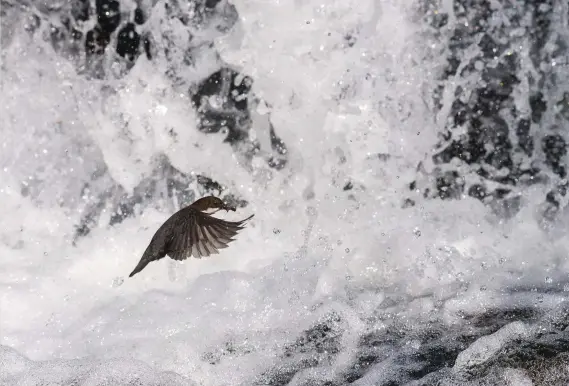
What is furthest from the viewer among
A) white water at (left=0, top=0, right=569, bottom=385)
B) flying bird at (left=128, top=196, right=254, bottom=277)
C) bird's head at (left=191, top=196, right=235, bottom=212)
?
white water at (left=0, top=0, right=569, bottom=385)

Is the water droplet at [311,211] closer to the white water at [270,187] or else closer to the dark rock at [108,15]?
the white water at [270,187]

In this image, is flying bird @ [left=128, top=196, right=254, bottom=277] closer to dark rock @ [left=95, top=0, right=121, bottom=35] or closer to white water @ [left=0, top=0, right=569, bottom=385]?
white water @ [left=0, top=0, right=569, bottom=385]

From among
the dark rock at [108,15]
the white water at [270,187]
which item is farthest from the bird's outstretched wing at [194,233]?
the dark rock at [108,15]

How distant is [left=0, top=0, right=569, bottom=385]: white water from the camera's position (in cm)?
310

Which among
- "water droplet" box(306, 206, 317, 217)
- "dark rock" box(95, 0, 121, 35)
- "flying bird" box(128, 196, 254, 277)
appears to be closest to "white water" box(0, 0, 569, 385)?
"water droplet" box(306, 206, 317, 217)

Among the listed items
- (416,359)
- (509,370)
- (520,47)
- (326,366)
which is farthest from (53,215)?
(520,47)

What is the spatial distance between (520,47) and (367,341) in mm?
1678

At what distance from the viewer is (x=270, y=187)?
133 inches

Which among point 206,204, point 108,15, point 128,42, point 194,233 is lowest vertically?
point 194,233

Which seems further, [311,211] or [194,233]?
[311,211]

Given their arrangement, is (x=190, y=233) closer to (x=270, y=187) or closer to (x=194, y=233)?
(x=194, y=233)

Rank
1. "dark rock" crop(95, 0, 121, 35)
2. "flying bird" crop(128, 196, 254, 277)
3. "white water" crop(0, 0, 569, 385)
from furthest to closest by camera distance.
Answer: "dark rock" crop(95, 0, 121, 35) < "white water" crop(0, 0, 569, 385) < "flying bird" crop(128, 196, 254, 277)

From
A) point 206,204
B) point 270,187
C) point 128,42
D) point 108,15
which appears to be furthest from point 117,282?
point 108,15

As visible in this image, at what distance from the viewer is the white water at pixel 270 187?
10.2 feet
